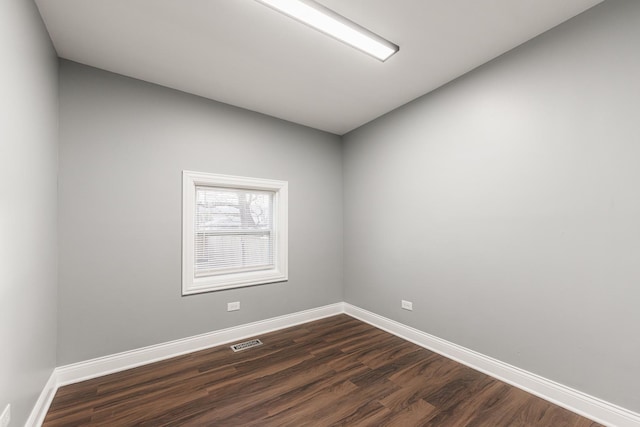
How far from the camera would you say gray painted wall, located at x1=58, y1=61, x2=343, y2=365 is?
2.35 m

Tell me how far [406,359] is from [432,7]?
118 inches

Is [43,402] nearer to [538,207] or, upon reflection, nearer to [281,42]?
[281,42]

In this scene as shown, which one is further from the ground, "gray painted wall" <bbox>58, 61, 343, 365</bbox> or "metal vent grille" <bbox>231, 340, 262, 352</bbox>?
"gray painted wall" <bbox>58, 61, 343, 365</bbox>

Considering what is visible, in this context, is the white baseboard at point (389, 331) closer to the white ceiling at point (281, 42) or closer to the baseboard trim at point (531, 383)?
the baseboard trim at point (531, 383)

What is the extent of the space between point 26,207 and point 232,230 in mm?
1845

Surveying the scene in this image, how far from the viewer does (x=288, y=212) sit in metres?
3.62

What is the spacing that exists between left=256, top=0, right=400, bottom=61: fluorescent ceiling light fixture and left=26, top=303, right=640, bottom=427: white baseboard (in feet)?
9.42

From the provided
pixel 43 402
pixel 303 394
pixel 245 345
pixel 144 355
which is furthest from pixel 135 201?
pixel 303 394

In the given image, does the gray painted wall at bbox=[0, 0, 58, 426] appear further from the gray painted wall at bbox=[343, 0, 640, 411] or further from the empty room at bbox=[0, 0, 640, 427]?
the gray painted wall at bbox=[343, 0, 640, 411]

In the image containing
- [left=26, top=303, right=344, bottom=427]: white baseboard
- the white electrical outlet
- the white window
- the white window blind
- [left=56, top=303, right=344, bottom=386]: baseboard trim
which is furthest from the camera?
the white window blind

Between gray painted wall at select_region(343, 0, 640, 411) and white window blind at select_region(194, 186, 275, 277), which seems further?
white window blind at select_region(194, 186, 275, 277)

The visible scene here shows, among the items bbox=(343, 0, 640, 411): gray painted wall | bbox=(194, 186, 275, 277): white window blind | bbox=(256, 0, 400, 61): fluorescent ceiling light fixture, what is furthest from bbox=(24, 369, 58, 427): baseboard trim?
bbox=(343, 0, 640, 411): gray painted wall

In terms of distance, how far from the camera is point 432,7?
1.85 metres

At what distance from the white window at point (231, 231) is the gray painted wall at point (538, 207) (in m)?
1.61
